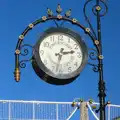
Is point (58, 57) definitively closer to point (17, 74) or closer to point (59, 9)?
point (17, 74)

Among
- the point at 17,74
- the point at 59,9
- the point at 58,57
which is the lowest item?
the point at 17,74

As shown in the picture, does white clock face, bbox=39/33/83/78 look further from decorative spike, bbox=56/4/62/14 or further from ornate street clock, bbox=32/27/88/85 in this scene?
decorative spike, bbox=56/4/62/14

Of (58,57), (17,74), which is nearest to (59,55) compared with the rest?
(58,57)

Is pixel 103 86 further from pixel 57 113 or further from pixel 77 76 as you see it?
pixel 57 113

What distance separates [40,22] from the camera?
38.1ft


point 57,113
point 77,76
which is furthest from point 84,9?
point 57,113

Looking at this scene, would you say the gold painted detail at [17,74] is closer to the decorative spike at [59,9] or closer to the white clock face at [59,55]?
the white clock face at [59,55]

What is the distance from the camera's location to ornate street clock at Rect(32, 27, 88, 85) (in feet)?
36.9

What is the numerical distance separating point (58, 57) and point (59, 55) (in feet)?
0.12

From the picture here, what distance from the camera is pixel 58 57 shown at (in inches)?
447

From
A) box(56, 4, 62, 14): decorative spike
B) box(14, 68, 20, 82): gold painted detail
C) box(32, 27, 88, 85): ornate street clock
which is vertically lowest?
box(14, 68, 20, 82): gold painted detail

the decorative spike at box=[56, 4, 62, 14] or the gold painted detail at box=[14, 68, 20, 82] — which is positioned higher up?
the decorative spike at box=[56, 4, 62, 14]

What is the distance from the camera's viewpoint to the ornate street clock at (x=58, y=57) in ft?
36.9

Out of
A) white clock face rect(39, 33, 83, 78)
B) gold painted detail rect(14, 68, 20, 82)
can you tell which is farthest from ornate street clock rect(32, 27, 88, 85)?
gold painted detail rect(14, 68, 20, 82)
